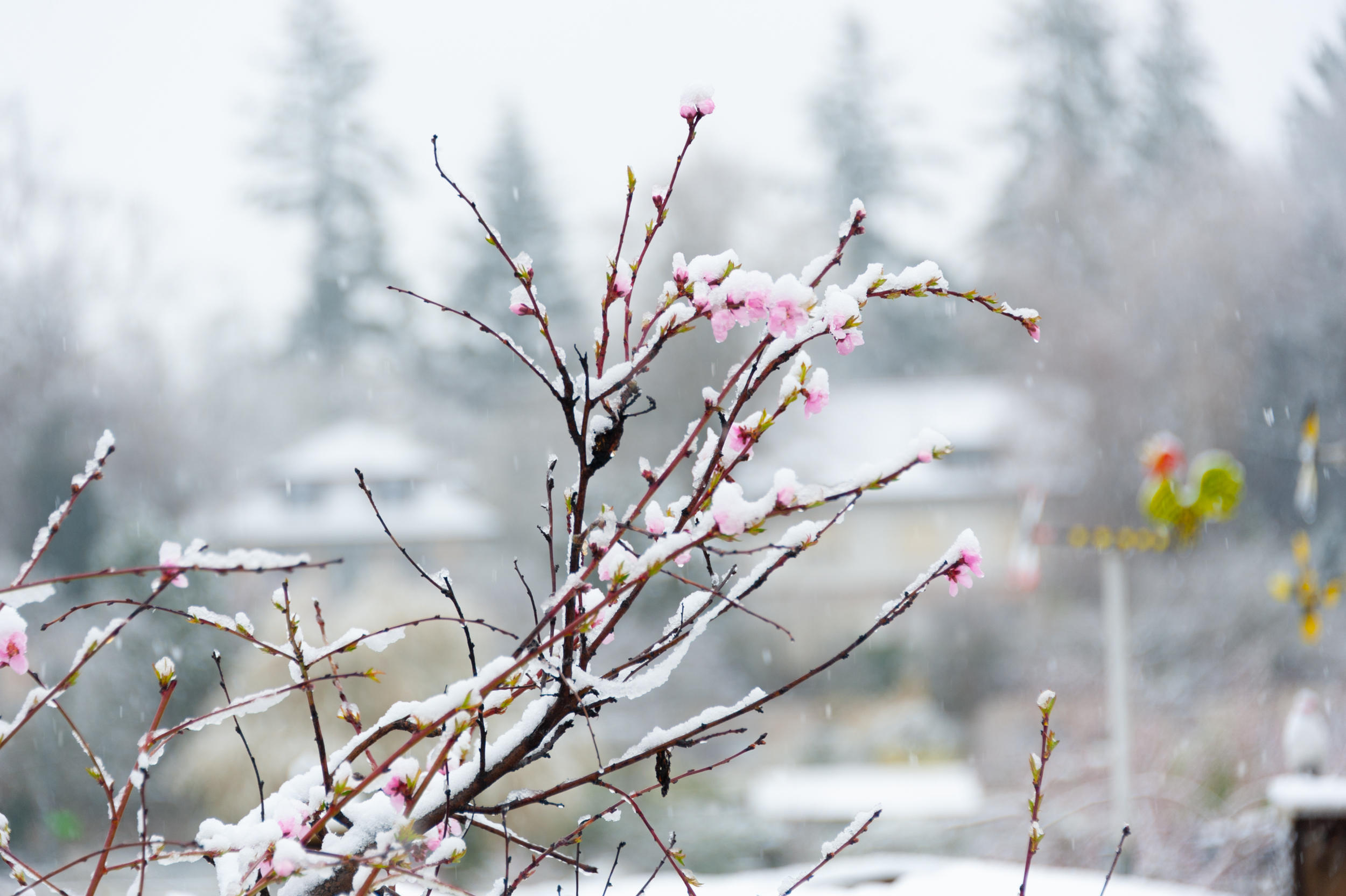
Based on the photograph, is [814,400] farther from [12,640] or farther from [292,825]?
[12,640]

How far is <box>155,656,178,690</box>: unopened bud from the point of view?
75cm

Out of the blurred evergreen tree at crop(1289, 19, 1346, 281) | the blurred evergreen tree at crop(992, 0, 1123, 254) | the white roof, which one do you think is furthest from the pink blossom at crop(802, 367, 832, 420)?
the blurred evergreen tree at crop(992, 0, 1123, 254)

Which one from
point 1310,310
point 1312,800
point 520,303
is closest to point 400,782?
point 520,303

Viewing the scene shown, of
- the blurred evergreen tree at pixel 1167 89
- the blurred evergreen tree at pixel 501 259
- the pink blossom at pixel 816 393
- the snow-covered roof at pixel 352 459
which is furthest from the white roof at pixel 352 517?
the pink blossom at pixel 816 393

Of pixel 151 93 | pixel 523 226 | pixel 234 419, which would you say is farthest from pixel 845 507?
pixel 151 93

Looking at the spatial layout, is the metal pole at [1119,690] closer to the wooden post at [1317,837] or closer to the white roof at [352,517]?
the wooden post at [1317,837]

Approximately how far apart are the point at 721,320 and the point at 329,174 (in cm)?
1855

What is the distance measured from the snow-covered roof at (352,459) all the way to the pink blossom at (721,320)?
12519 millimetres

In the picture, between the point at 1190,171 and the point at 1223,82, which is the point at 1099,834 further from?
the point at 1223,82

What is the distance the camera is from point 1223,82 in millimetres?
12836

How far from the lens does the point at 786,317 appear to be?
69cm

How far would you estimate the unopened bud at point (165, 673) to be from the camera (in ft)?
2.47

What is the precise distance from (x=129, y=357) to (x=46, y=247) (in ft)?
5.44

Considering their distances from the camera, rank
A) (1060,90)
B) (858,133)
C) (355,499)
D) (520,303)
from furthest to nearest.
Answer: (858,133) → (1060,90) → (355,499) → (520,303)
